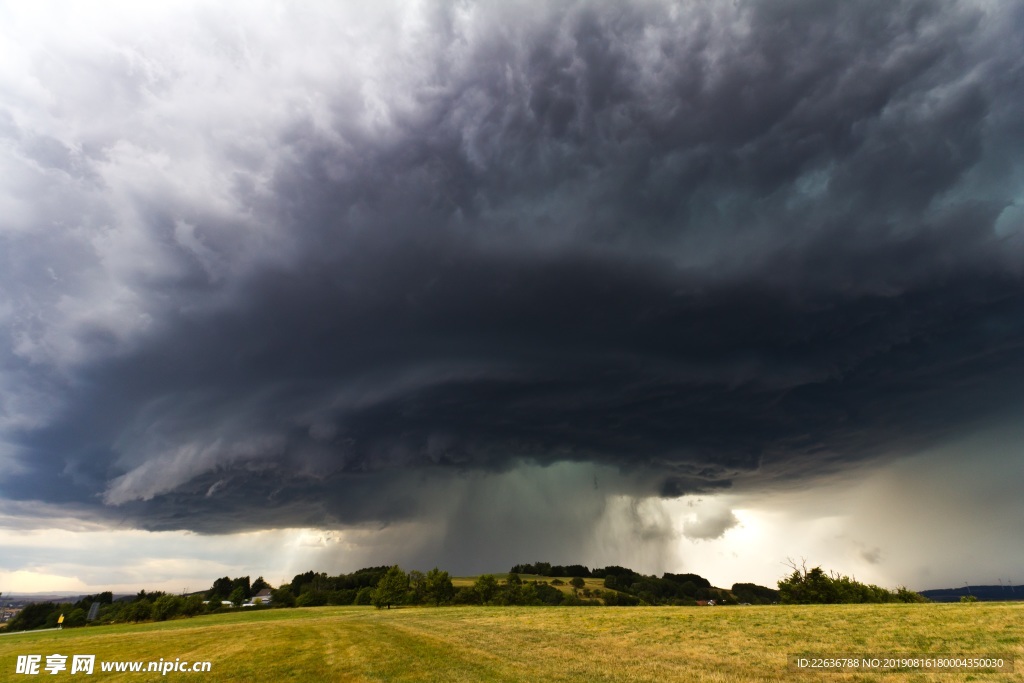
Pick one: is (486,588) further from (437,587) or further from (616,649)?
(616,649)

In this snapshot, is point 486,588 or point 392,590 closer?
point 392,590

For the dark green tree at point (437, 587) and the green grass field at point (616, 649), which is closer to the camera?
the green grass field at point (616, 649)

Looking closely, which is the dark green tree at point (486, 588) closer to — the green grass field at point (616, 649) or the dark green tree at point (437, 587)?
the dark green tree at point (437, 587)

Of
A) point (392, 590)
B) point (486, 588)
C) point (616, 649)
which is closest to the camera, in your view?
point (616, 649)

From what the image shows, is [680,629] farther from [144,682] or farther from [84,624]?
[84,624]

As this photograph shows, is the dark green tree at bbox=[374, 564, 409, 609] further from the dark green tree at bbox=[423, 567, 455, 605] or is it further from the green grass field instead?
the green grass field

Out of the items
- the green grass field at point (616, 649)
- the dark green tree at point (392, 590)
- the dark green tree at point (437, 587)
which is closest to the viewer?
the green grass field at point (616, 649)

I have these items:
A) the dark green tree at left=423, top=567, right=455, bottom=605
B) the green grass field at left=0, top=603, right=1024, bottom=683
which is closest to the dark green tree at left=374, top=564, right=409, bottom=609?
the dark green tree at left=423, top=567, right=455, bottom=605

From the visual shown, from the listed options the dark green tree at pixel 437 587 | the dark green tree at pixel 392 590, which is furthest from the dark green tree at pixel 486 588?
the dark green tree at pixel 392 590

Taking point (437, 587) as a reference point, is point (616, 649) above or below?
above

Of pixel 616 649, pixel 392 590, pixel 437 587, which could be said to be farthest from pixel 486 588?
pixel 616 649

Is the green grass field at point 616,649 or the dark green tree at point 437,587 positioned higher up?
the green grass field at point 616,649

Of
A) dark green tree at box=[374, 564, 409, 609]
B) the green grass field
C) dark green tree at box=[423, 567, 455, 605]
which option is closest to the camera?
the green grass field

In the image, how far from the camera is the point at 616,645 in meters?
38.4
